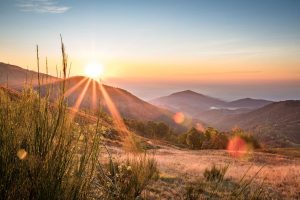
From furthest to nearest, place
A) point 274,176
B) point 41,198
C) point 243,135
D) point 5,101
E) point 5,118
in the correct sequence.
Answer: point 243,135
point 274,176
point 5,101
point 5,118
point 41,198

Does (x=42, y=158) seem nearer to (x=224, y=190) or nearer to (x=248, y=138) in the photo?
(x=224, y=190)

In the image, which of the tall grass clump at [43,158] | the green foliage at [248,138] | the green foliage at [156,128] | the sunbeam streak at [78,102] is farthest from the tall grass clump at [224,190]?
the green foliage at [156,128]

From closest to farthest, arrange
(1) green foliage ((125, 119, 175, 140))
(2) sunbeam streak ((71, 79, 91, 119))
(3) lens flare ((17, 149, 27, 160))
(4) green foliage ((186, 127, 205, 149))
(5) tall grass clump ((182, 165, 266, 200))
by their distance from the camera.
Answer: (3) lens flare ((17, 149, 27, 160)) < (5) tall grass clump ((182, 165, 266, 200)) < (2) sunbeam streak ((71, 79, 91, 119)) < (4) green foliage ((186, 127, 205, 149)) < (1) green foliage ((125, 119, 175, 140))

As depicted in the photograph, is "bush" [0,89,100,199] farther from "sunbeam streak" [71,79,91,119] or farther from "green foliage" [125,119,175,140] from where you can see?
"green foliage" [125,119,175,140]

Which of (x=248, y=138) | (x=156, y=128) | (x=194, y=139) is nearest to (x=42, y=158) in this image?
(x=248, y=138)

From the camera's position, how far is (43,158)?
2.50 m

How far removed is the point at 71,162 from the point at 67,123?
1.14ft

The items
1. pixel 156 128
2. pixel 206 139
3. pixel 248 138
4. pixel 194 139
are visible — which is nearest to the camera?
pixel 248 138

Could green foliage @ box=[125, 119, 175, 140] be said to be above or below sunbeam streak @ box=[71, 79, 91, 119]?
below

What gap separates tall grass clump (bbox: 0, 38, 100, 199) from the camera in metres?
2.46

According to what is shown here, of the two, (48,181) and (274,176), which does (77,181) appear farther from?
(274,176)

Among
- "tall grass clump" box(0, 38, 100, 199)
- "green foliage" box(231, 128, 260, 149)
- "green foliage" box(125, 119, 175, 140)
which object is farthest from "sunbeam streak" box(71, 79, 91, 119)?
"green foliage" box(231, 128, 260, 149)

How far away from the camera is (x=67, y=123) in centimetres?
264

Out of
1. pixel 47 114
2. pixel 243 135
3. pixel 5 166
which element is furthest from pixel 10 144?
pixel 243 135
